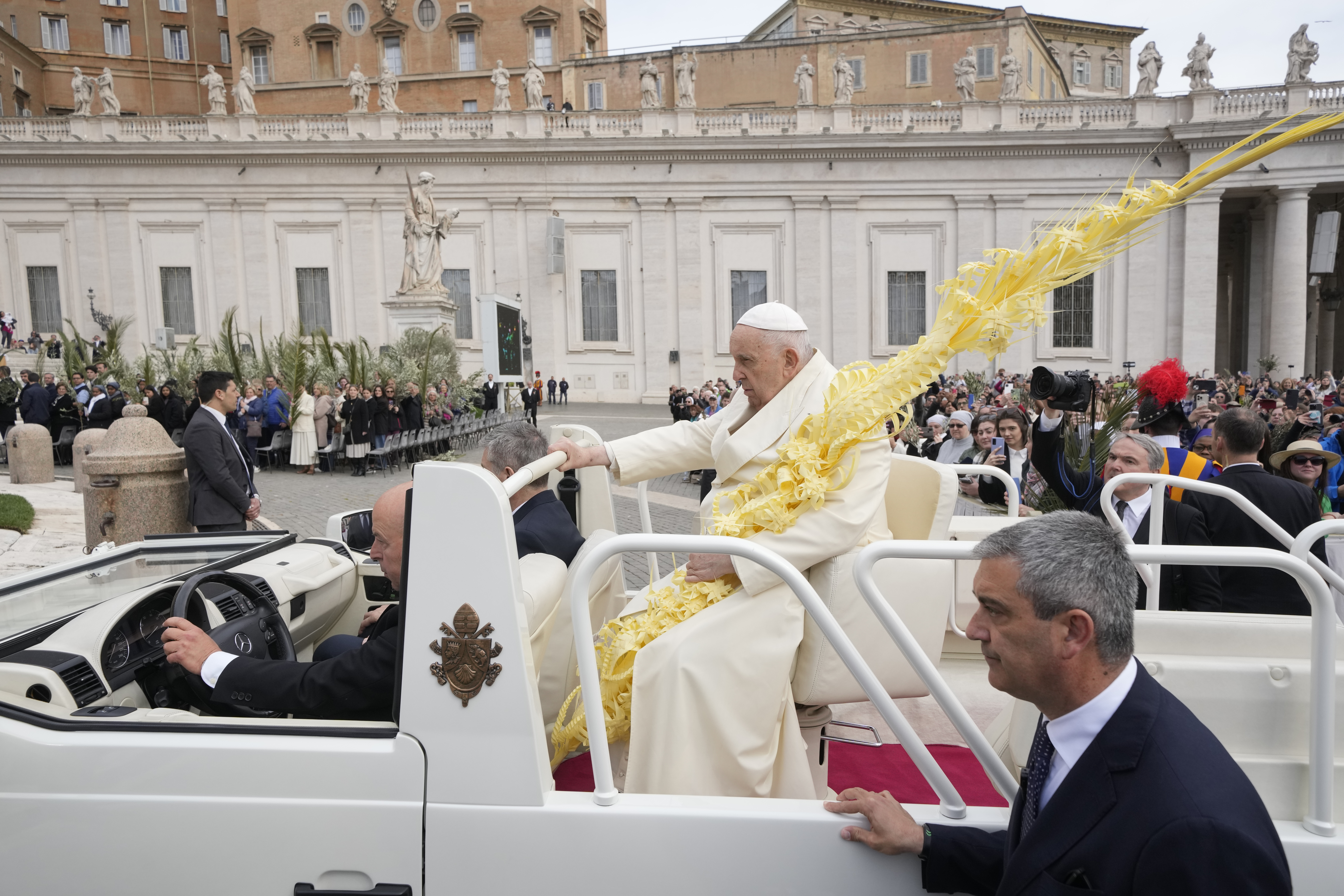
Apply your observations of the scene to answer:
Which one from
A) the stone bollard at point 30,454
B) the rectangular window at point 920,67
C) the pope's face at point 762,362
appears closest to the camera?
the pope's face at point 762,362

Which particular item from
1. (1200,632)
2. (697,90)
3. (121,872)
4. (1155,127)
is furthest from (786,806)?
(697,90)

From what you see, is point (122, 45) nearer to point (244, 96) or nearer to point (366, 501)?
point (244, 96)

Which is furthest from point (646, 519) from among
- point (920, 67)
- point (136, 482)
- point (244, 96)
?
point (920, 67)

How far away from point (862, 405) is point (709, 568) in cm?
73

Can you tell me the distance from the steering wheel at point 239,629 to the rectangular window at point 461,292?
34746 mm

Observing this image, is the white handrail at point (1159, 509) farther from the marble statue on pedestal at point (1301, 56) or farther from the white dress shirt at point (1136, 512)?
the marble statue on pedestal at point (1301, 56)

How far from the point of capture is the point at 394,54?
162 ft

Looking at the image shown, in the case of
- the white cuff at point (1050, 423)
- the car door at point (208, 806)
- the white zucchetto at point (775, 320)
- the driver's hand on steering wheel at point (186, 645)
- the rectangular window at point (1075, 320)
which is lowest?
the car door at point (208, 806)

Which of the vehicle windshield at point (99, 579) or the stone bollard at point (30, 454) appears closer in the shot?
the vehicle windshield at point (99, 579)

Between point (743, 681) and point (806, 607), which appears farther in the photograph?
point (743, 681)

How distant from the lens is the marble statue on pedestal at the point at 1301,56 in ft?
110

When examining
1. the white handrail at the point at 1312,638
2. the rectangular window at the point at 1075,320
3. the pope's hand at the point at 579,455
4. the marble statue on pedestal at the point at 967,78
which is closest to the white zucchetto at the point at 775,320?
the pope's hand at the point at 579,455

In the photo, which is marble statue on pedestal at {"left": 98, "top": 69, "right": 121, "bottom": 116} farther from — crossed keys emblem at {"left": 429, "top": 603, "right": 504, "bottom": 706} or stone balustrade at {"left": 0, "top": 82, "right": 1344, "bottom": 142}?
crossed keys emblem at {"left": 429, "top": 603, "right": 504, "bottom": 706}

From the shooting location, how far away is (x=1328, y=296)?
750 inches
